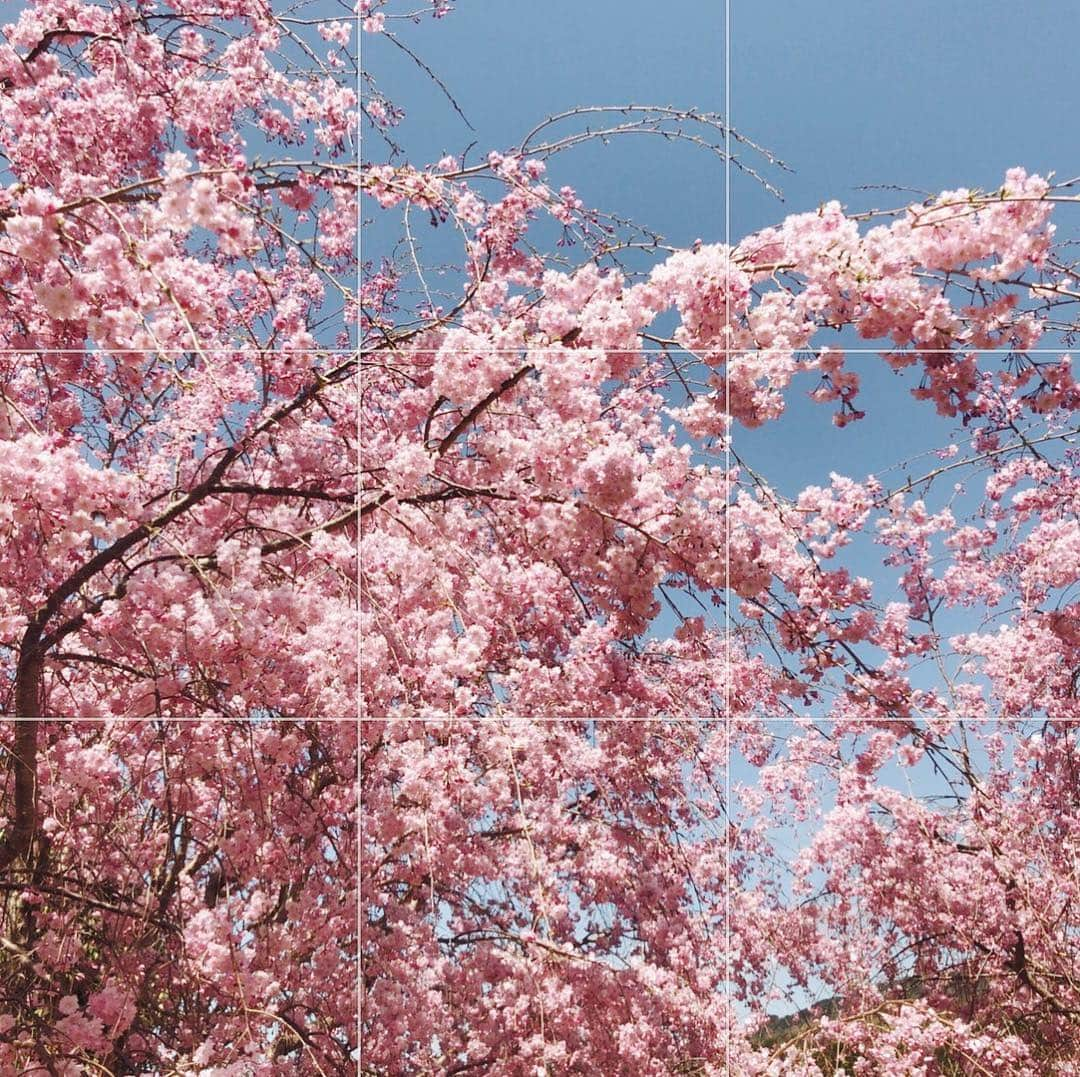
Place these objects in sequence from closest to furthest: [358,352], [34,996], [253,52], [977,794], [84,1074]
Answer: [84,1074], [34,996], [358,352], [253,52], [977,794]

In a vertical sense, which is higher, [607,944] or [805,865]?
Answer: [805,865]

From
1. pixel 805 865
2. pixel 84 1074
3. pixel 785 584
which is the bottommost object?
pixel 84 1074

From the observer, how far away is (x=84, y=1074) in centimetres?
187

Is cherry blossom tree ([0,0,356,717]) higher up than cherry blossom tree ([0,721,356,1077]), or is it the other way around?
cherry blossom tree ([0,0,356,717])

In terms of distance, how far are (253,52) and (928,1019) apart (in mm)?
3006

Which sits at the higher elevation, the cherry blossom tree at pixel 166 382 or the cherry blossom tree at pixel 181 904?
the cherry blossom tree at pixel 166 382

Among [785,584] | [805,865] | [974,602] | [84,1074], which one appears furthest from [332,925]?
[974,602]

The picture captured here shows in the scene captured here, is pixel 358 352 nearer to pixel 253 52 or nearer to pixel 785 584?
pixel 253 52

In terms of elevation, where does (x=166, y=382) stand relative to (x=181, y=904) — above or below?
above

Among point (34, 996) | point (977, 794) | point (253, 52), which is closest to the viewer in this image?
point (34, 996)

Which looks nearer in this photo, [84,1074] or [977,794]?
[84,1074]

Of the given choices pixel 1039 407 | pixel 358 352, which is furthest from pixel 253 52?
pixel 1039 407

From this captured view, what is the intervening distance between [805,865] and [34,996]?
2048mm

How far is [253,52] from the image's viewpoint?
238 centimetres
